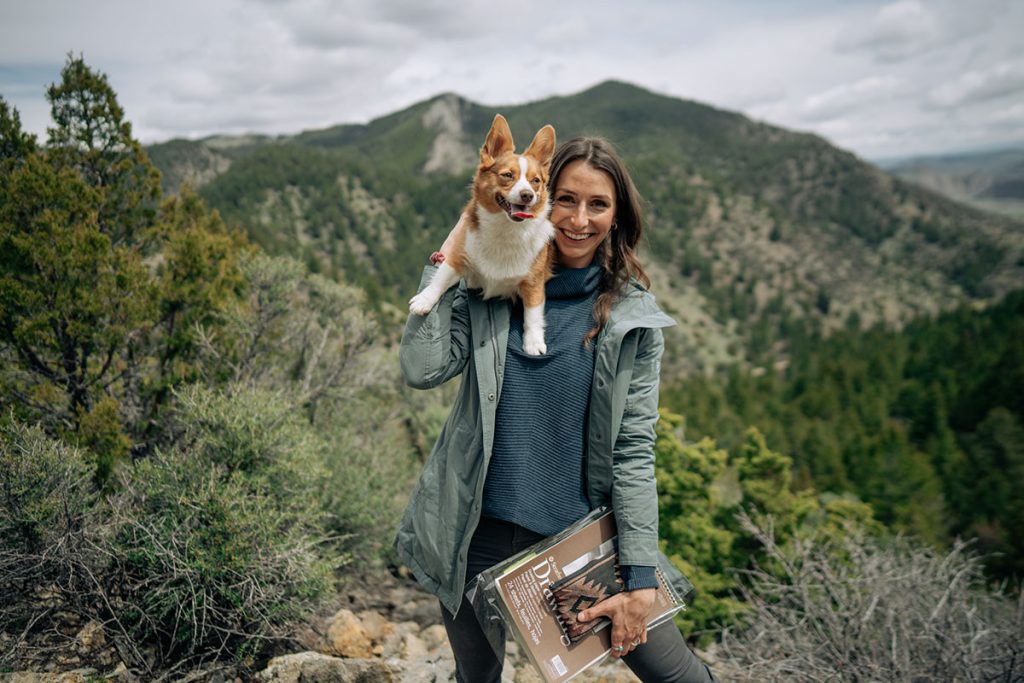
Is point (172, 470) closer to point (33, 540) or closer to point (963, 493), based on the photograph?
point (33, 540)

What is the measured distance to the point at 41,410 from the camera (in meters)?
6.27

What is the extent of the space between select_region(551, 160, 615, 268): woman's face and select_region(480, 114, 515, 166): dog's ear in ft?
0.98

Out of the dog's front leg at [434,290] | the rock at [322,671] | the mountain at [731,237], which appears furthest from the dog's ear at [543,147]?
the mountain at [731,237]

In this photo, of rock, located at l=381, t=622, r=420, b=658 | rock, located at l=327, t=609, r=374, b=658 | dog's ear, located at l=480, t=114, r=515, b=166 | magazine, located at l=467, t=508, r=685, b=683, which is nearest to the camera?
magazine, located at l=467, t=508, r=685, b=683

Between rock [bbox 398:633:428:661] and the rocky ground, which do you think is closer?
the rocky ground

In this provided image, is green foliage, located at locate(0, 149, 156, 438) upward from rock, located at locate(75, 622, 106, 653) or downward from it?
upward

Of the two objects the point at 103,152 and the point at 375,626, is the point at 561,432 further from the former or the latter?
the point at 103,152

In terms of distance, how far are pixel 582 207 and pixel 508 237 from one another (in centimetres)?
36

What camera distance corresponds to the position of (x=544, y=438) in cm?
235

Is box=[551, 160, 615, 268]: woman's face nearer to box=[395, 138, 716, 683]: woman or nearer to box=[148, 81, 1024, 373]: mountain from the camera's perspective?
box=[395, 138, 716, 683]: woman

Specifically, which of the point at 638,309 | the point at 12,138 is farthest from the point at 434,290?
the point at 12,138

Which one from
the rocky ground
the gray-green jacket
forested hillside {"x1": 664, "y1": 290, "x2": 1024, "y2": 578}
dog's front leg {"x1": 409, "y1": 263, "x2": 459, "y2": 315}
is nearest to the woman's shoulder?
the gray-green jacket

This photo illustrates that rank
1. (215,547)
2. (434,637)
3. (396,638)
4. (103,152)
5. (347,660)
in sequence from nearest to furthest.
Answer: (347,660) < (215,547) < (396,638) < (434,637) < (103,152)

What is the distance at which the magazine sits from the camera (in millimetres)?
2137
